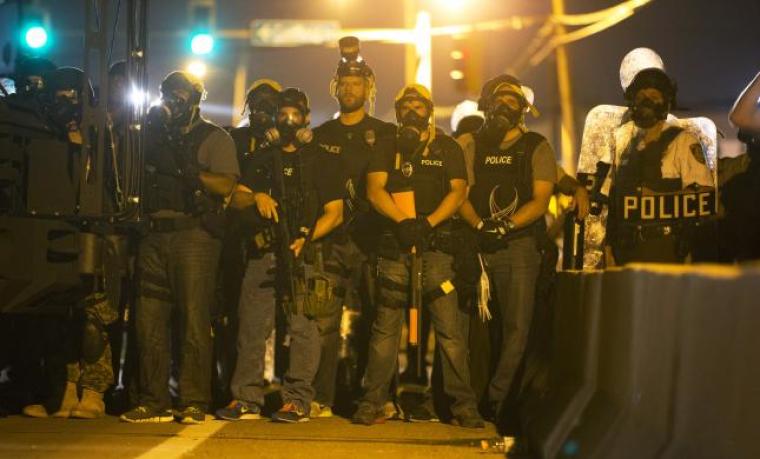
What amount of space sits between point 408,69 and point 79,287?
2364 centimetres

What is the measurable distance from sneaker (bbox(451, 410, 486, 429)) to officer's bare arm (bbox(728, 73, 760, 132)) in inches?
112

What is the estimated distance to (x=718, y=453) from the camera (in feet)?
15.6

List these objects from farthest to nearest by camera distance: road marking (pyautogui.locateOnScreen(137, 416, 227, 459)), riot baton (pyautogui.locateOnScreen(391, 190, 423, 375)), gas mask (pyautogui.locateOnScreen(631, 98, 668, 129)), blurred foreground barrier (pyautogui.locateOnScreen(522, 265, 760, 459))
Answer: riot baton (pyautogui.locateOnScreen(391, 190, 423, 375))
gas mask (pyautogui.locateOnScreen(631, 98, 668, 129))
road marking (pyautogui.locateOnScreen(137, 416, 227, 459))
blurred foreground barrier (pyautogui.locateOnScreen(522, 265, 760, 459))

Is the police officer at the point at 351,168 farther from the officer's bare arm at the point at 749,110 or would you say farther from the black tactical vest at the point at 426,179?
the officer's bare arm at the point at 749,110

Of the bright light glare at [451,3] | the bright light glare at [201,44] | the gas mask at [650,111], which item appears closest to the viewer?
the gas mask at [650,111]

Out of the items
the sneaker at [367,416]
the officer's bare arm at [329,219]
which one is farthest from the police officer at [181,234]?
the sneaker at [367,416]

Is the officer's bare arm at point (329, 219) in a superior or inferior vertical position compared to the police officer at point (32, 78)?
inferior

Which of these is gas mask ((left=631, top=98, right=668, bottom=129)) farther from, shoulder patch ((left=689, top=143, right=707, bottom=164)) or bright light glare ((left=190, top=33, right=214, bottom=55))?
bright light glare ((left=190, top=33, right=214, bottom=55))

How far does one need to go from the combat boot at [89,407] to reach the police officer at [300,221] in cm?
113

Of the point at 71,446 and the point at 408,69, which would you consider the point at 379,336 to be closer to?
the point at 71,446

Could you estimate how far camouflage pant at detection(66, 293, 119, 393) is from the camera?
385 inches

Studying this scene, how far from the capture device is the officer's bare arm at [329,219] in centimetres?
1005

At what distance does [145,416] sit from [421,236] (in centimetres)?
239

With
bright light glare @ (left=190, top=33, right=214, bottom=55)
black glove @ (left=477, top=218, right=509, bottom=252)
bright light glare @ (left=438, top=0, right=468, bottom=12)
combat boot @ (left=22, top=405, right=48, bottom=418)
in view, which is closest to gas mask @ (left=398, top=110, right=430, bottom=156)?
black glove @ (left=477, top=218, right=509, bottom=252)
